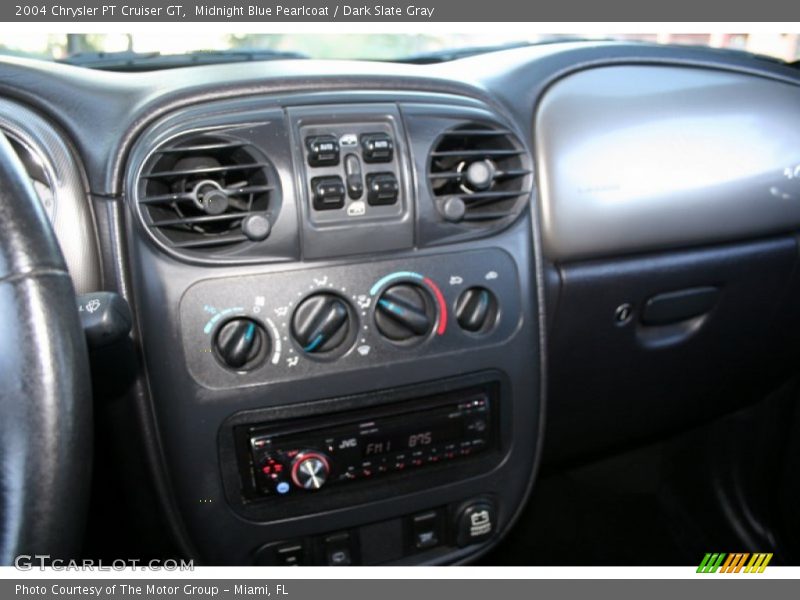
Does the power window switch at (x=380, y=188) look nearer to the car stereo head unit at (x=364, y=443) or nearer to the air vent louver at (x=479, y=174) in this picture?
the air vent louver at (x=479, y=174)

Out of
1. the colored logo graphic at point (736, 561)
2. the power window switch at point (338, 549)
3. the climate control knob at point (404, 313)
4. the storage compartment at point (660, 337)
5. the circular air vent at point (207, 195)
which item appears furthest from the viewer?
the colored logo graphic at point (736, 561)

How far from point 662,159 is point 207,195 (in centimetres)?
81

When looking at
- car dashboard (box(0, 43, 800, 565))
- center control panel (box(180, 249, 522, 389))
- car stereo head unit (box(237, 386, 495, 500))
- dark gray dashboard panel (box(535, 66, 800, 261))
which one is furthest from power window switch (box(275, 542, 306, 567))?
dark gray dashboard panel (box(535, 66, 800, 261))

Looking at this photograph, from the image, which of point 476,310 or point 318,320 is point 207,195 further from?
point 476,310

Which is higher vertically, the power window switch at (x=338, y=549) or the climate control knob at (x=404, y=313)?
the climate control knob at (x=404, y=313)

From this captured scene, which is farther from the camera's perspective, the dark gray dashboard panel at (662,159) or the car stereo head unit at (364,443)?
the dark gray dashboard panel at (662,159)

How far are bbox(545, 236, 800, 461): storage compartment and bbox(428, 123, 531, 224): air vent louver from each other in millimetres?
207

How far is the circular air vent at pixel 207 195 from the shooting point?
1.01 metres

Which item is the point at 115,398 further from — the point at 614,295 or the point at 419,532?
the point at 614,295

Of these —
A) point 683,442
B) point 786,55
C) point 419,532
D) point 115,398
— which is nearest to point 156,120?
point 115,398

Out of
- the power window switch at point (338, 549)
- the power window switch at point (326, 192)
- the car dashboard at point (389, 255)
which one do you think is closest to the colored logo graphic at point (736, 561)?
the car dashboard at point (389, 255)

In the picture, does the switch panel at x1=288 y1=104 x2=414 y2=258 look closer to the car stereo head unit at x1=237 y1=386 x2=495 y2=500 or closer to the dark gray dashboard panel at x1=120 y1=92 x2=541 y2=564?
the dark gray dashboard panel at x1=120 y1=92 x2=541 y2=564

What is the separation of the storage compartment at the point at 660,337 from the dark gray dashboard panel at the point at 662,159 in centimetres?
6

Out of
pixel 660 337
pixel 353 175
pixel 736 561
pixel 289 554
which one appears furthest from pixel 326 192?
pixel 736 561
